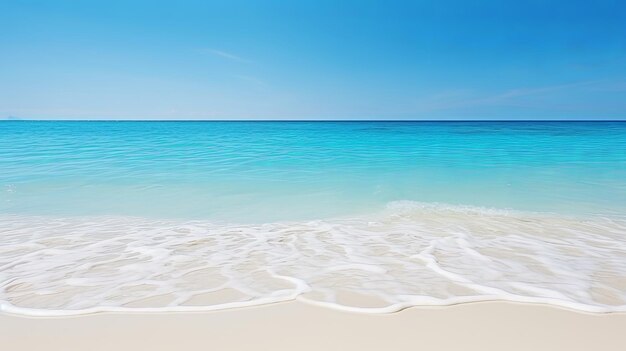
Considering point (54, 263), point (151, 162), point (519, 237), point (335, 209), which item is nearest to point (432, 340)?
point (519, 237)

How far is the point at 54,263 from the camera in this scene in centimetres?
364

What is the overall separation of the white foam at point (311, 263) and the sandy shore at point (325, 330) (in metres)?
0.14

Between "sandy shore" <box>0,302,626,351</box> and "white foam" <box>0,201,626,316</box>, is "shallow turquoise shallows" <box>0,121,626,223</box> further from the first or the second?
"sandy shore" <box>0,302,626,351</box>

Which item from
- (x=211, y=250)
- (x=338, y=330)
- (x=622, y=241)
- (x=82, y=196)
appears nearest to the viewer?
(x=338, y=330)

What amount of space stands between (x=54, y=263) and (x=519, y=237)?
5791 mm

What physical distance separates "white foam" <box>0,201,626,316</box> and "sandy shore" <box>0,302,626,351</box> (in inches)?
5.5

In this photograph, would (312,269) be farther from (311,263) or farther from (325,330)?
(325,330)

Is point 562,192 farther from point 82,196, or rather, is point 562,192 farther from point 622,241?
point 82,196

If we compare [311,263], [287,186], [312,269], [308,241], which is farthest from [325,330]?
[287,186]

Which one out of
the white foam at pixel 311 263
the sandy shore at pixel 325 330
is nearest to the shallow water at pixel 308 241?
the white foam at pixel 311 263

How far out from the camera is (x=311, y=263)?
11.8 feet

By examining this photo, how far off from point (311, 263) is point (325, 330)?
4.26 feet

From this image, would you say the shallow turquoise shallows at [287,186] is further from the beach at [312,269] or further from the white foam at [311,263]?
the white foam at [311,263]

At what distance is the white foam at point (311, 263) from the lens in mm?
2768
